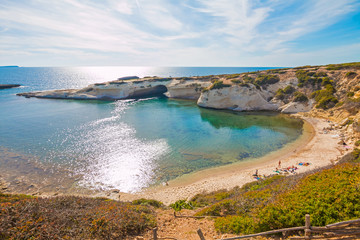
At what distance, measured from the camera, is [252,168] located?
1944cm

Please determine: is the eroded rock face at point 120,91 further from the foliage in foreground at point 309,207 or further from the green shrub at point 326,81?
the foliage in foreground at point 309,207

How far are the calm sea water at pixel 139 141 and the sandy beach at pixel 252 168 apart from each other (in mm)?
1221

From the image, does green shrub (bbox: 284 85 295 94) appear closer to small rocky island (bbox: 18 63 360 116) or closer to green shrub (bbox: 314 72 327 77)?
small rocky island (bbox: 18 63 360 116)

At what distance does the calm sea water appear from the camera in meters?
19.3

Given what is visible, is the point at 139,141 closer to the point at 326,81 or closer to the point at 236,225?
the point at 236,225

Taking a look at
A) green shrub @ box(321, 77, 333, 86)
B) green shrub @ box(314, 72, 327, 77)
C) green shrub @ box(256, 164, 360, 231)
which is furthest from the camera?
green shrub @ box(314, 72, 327, 77)

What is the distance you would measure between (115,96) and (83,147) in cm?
4431

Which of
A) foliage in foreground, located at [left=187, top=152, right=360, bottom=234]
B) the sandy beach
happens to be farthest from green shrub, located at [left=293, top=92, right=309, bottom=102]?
foliage in foreground, located at [left=187, top=152, right=360, bottom=234]

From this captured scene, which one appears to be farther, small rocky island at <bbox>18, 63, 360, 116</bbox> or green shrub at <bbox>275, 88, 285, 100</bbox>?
green shrub at <bbox>275, 88, 285, 100</bbox>

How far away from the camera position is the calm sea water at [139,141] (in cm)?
1933

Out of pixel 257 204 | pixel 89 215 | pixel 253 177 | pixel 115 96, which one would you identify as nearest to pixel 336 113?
pixel 253 177

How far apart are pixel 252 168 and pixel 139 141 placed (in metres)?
15.7

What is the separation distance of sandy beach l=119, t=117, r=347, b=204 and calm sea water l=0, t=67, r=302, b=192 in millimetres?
1221

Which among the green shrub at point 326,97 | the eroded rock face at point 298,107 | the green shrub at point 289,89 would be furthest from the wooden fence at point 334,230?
the green shrub at point 289,89
